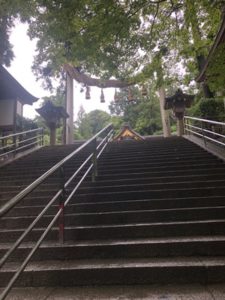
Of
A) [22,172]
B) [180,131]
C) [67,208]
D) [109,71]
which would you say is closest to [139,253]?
[67,208]

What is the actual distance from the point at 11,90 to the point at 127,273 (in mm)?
9511

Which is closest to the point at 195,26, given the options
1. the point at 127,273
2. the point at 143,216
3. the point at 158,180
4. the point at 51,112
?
the point at 158,180

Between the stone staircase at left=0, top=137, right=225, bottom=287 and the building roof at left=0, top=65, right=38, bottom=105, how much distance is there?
493 cm

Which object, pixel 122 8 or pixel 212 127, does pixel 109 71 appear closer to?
pixel 122 8

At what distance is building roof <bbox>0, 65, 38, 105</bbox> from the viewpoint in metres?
10.2

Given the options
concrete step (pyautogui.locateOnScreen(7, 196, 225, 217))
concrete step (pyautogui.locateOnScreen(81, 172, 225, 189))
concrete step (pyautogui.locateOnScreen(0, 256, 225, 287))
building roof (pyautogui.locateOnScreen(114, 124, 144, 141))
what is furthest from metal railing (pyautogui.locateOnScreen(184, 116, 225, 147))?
building roof (pyautogui.locateOnScreen(114, 124, 144, 141))

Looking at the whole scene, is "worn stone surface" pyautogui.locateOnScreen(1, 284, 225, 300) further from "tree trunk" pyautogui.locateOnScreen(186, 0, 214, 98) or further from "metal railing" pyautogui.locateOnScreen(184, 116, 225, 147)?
"tree trunk" pyautogui.locateOnScreen(186, 0, 214, 98)

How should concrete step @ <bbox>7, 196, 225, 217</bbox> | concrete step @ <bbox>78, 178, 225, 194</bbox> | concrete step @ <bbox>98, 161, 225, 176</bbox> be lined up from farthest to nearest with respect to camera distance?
1. concrete step @ <bbox>98, 161, 225, 176</bbox>
2. concrete step @ <bbox>78, 178, 225, 194</bbox>
3. concrete step @ <bbox>7, 196, 225, 217</bbox>

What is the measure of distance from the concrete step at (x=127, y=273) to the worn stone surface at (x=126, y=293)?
0.08 meters

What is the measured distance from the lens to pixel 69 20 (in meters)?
5.97

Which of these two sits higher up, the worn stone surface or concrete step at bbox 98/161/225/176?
concrete step at bbox 98/161/225/176

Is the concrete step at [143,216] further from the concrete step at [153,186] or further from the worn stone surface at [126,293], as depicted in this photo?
the worn stone surface at [126,293]

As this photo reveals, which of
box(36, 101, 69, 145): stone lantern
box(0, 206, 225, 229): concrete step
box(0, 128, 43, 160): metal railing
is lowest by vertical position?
box(0, 206, 225, 229): concrete step

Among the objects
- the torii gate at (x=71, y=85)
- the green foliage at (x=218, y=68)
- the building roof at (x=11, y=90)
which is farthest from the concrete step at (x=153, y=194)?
the torii gate at (x=71, y=85)
